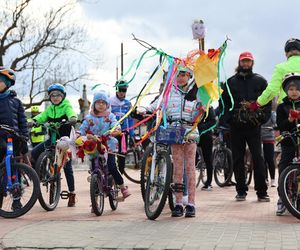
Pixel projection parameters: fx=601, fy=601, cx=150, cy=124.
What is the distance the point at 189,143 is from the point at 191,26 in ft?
4.56

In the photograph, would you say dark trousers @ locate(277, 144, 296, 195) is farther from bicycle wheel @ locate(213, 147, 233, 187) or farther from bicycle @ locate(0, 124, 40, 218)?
bicycle wheel @ locate(213, 147, 233, 187)

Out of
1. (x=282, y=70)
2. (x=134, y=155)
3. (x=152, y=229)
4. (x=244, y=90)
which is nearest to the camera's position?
(x=152, y=229)

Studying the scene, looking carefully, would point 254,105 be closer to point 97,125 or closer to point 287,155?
point 287,155

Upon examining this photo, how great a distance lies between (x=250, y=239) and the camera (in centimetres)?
543

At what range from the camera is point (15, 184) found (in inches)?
292

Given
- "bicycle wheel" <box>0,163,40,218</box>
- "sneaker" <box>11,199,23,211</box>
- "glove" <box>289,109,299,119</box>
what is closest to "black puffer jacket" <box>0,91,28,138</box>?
"bicycle wheel" <box>0,163,40,218</box>

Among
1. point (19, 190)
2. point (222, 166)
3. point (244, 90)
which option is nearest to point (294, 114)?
point (244, 90)

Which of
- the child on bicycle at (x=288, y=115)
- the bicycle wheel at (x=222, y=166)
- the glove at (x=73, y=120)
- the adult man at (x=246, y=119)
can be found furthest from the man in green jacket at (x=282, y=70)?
the bicycle wheel at (x=222, y=166)

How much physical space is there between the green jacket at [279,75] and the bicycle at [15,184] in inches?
120

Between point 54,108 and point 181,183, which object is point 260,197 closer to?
point 181,183

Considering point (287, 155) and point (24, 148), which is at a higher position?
point (24, 148)

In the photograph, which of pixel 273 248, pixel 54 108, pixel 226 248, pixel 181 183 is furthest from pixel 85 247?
pixel 54 108

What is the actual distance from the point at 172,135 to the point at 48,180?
7.11 ft

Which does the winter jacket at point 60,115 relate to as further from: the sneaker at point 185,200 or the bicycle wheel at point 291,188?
the bicycle wheel at point 291,188
